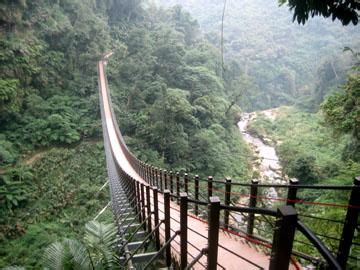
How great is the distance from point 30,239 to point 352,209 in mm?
9376

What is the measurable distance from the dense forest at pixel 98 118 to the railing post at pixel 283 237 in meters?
2.82

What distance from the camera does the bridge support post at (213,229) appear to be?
1486 millimetres

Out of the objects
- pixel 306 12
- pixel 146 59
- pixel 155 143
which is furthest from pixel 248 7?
pixel 306 12

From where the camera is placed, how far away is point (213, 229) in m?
1.51

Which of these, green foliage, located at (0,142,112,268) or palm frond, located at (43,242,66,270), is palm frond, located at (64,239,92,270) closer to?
palm frond, located at (43,242,66,270)

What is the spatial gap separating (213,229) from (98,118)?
15.2m

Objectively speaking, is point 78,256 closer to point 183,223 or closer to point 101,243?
point 101,243

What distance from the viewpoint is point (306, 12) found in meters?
2.95

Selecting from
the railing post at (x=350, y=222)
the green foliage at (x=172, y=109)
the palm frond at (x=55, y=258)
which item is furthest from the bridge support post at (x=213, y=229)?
the green foliage at (x=172, y=109)

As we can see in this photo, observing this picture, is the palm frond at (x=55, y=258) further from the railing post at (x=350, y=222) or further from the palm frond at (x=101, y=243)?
the railing post at (x=350, y=222)

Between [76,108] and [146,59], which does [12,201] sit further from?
[146,59]

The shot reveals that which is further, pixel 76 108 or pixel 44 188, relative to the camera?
pixel 76 108

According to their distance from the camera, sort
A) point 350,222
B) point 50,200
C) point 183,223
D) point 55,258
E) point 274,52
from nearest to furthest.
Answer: point 350,222 < point 183,223 < point 55,258 < point 50,200 < point 274,52

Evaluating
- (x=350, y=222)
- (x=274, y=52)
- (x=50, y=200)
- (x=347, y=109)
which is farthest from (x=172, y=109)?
(x=274, y=52)
